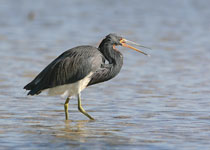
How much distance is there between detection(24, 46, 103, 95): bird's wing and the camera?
25.8ft

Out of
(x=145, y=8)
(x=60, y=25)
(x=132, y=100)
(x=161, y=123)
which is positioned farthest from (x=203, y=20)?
(x=161, y=123)

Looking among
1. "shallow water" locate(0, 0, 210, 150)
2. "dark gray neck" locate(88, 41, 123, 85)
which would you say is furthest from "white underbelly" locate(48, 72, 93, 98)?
"shallow water" locate(0, 0, 210, 150)

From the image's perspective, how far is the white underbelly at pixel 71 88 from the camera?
25.9ft

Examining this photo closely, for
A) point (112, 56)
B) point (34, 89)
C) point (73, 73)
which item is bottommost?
point (34, 89)

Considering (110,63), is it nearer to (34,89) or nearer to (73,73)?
(73,73)

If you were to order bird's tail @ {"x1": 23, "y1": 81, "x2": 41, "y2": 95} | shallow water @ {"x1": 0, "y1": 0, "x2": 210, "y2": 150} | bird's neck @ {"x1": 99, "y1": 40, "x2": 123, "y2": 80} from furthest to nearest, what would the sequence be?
bird's neck @ {"x1": 99, "y1": 40, "x2": 123, "y2": 80} → bird's tail @ {"x1": 23, "y1": 81, "x2": 41, "y2": 95} → shallow water @ {"x1": 0, "y1": 0, "x2": 210, "y2": 150}

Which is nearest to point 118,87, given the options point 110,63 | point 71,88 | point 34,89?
point 110,63

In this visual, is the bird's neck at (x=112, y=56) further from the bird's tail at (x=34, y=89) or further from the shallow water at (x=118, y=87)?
the bird's tail at (x=34, y=89)

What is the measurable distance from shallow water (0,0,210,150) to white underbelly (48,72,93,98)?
36 cm

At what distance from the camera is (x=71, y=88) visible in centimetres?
798

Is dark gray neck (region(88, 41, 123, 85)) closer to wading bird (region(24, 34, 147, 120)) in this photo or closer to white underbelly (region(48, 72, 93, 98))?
wading bird (region(24, 34, 147, 120))

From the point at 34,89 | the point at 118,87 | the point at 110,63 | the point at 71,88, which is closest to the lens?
the point at 34,89

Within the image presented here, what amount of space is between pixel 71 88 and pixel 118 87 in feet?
7.04

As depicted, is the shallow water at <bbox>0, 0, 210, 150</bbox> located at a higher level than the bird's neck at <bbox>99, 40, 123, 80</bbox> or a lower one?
lower
